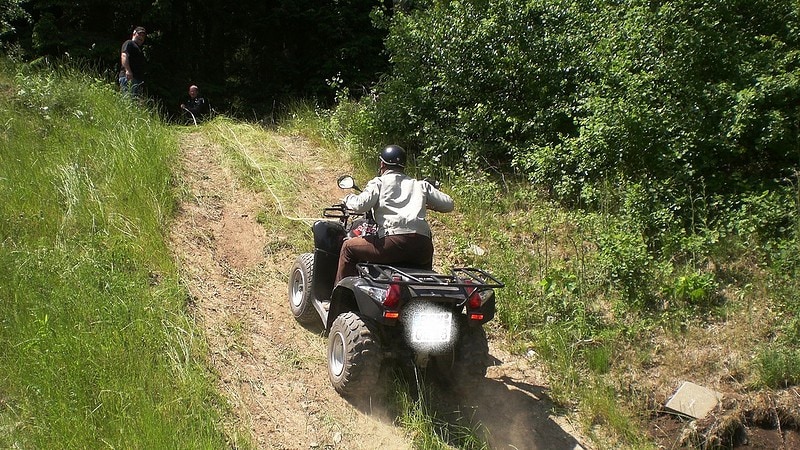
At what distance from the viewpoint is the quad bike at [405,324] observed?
16.6 ft

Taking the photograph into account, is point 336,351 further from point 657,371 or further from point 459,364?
point 657,371

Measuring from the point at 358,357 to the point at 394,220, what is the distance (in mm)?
1109

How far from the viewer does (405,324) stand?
5113mm

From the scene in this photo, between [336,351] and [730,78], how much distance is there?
529 centimetres

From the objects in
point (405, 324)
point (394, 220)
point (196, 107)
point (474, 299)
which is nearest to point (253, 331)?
point (394, 220)

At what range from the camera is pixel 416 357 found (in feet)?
17.3

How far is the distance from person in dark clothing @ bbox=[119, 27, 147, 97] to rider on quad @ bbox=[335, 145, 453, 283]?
6.73 meters

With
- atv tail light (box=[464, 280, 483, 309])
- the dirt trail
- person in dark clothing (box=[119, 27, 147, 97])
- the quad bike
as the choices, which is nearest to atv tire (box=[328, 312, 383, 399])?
the quad bike

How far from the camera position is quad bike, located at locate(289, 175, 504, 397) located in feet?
16.6

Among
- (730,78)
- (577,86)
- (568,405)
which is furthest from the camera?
(577,86)

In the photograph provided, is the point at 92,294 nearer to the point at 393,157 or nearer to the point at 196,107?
the point at 393,157

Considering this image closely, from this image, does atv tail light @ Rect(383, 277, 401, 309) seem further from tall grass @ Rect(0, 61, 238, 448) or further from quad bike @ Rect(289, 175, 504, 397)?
tall grass @ Rect(0, 61, 238, 448)

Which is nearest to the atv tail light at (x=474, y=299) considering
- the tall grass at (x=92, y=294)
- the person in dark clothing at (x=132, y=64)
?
the tall grass at (x=92, y=294)

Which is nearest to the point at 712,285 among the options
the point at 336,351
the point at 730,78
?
the point at 730,78
